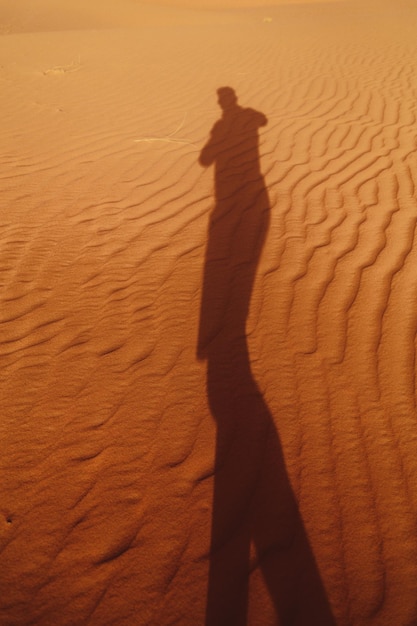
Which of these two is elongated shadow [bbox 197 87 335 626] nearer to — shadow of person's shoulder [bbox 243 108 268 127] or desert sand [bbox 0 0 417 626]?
desert sand [bbox 0 0 417 626]

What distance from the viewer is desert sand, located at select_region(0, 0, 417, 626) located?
1.77m

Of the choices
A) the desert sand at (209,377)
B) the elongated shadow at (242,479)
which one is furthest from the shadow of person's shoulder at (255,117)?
the elongated shadow at (242,479)

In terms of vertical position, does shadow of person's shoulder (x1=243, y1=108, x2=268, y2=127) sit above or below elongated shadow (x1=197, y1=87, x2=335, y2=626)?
above

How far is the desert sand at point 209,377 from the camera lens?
1771 millimetres

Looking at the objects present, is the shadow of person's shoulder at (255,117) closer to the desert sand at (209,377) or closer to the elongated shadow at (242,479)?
the desert sand at (209,377)

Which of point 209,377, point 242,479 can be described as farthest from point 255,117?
point 242,479

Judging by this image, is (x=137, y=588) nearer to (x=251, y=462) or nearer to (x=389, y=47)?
(x=251, y=462)

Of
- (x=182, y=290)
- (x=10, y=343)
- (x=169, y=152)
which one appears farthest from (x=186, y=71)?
(x=10, y=343)

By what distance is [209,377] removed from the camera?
2.58 metres

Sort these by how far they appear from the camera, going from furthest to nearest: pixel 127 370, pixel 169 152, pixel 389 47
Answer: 1. pixel 389 47
2. pixel 169 152
3. pixel 127 370

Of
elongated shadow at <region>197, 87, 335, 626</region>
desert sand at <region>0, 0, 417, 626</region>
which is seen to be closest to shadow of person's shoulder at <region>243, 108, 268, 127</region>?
desert sand at <region>0, 0, 417, 626</region>

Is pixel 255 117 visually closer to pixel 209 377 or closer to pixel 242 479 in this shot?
pixel 209 377

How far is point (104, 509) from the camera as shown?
6.50 ft

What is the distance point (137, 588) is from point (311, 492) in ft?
2.81
